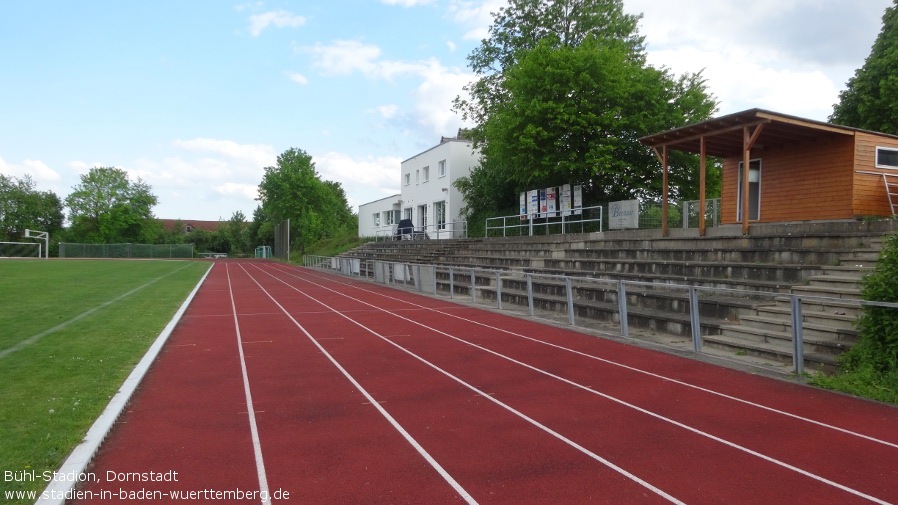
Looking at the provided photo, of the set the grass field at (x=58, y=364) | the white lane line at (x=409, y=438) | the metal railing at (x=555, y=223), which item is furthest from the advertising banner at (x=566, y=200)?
the white lane line at (x=409, y=438)

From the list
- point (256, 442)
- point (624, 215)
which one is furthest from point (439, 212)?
point (256, 442)

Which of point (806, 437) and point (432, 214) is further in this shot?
point (432, 214)

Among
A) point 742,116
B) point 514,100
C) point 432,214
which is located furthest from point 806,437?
point 432,214

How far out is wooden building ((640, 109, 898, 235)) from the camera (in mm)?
12523

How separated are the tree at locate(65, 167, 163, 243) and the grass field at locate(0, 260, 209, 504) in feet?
219

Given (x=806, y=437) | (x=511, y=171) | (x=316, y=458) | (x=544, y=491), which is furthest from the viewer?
(x=511, y=171)

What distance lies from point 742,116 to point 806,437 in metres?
8.98

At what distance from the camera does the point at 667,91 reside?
79.4 ft

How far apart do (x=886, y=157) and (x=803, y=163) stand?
1.63 m

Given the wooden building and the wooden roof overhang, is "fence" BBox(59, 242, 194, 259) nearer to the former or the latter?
the wooden roof overhang

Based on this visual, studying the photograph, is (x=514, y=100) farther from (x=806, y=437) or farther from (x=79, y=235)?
(x=79, y=235)

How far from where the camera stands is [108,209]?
247ft

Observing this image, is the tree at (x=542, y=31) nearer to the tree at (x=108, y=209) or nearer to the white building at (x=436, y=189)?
the white building at (x=436, y=189)

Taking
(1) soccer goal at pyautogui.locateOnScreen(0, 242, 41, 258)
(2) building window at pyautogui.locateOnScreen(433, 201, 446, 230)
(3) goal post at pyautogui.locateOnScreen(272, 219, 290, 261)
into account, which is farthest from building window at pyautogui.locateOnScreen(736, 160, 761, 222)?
(1) soccer goal at pyautogui.locateOnScreen(0, 242, 41, 258)
